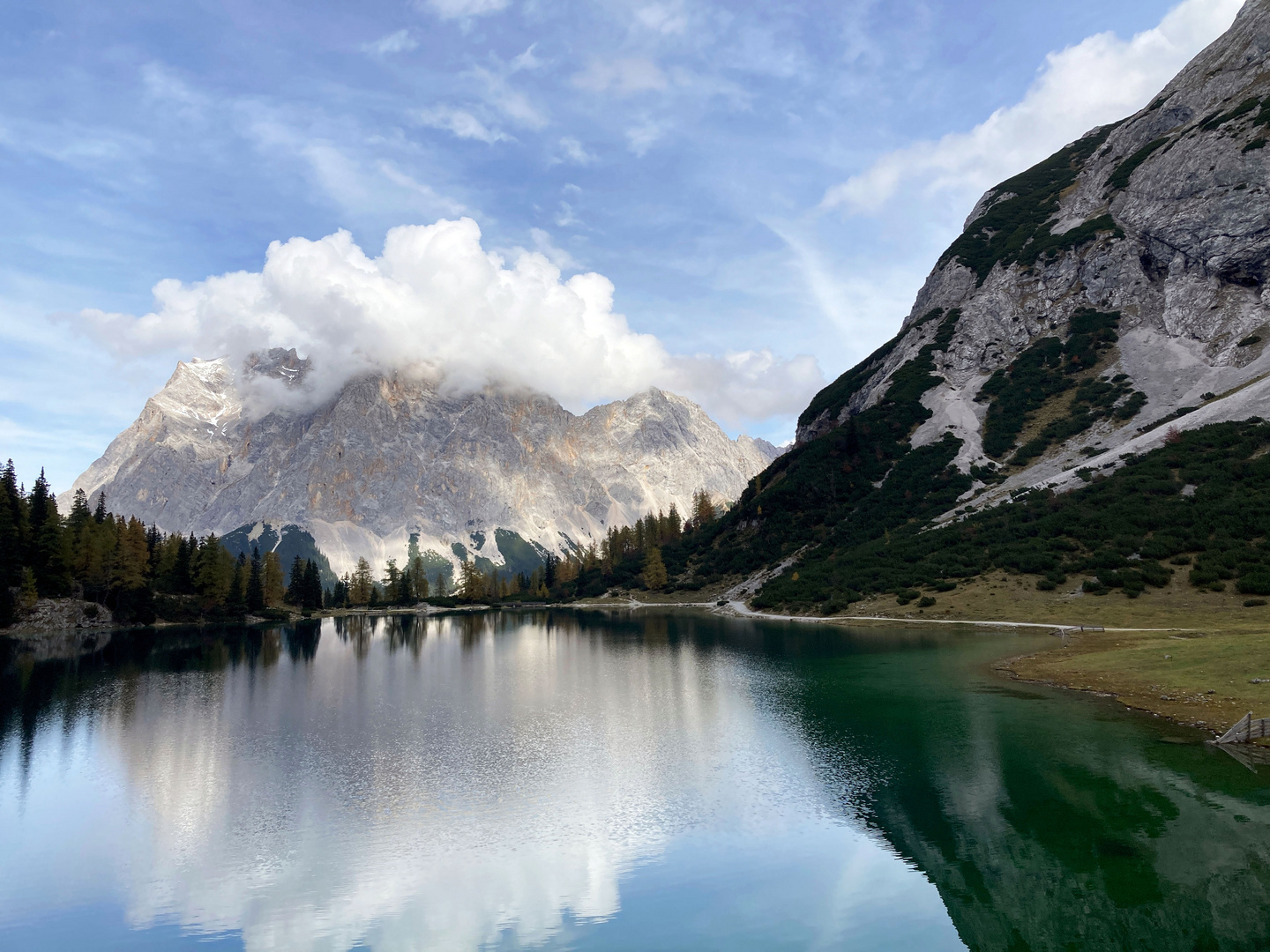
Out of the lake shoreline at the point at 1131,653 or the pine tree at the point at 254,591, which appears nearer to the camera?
the lake shoreline at the point at 1131,653

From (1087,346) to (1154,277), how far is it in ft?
79.5

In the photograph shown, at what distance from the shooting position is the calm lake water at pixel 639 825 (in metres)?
18.7

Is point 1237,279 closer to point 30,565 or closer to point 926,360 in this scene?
point 926,360

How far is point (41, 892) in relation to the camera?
71.5 feet

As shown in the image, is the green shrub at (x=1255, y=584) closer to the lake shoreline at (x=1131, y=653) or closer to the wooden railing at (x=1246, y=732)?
the lake shoreline at (x=1131, y=653)

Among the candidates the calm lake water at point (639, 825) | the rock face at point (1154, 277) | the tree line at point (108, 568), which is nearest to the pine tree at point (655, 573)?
the rock face at point (1154, 277)

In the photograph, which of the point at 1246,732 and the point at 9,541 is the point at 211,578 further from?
the point at 1246,732

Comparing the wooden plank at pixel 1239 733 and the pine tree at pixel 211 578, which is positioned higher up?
the pine tree at pixel 211 578

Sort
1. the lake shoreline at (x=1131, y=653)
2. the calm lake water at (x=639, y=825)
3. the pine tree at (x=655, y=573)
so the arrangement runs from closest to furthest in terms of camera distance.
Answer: the calm lake water at (x=639, y=825)
the lake shoreline at (x=1131, y=653)
the pine tree at (x=655, y=573)

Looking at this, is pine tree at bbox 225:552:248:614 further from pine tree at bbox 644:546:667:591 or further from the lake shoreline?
pine tree at bbox 644:546:667:591

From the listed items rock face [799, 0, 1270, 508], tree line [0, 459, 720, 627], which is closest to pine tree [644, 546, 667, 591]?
rock face [799, 0, 1270, 508]

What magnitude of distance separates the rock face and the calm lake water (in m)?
103

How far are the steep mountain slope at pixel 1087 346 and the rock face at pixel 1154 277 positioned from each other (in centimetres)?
38

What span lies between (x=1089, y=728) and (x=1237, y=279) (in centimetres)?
16112
